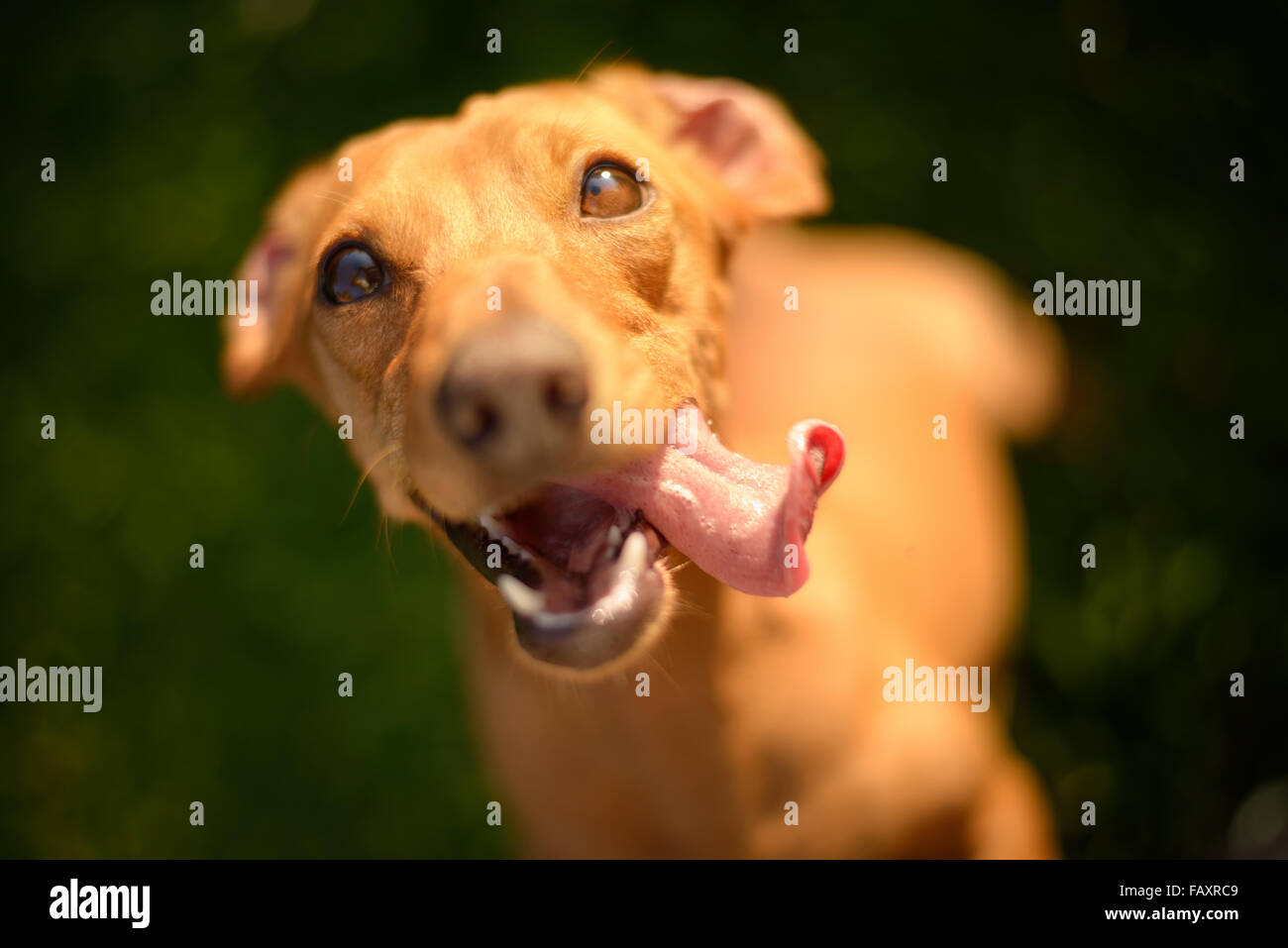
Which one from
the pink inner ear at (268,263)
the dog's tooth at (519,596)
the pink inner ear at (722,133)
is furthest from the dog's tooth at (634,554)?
the pink inner ear at (268,263)

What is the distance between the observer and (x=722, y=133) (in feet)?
9.87

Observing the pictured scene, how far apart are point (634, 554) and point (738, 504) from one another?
23cm

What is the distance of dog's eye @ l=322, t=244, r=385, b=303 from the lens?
2.42m

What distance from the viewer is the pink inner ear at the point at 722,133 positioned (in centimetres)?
297

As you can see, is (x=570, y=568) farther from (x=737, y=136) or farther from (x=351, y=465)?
(x=351, y=465)

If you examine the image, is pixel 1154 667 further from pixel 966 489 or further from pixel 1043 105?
→ pixel 1043 105

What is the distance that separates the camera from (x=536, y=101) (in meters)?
2.53

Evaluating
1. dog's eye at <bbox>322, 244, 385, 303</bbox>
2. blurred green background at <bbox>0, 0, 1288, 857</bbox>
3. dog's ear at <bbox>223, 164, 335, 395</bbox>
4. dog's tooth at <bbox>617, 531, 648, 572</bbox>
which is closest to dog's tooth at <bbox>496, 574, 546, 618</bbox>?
dog's tooth at <bbox>617, 531, 648, 572</bbox>

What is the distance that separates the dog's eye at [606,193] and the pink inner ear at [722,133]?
2.07 ft

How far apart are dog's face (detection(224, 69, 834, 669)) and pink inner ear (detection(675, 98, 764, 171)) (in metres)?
0.04

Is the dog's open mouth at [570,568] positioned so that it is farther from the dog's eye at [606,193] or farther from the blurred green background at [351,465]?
the blurred green background at [351,465]

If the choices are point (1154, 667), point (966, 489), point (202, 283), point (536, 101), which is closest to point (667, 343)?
point (536, 101)
